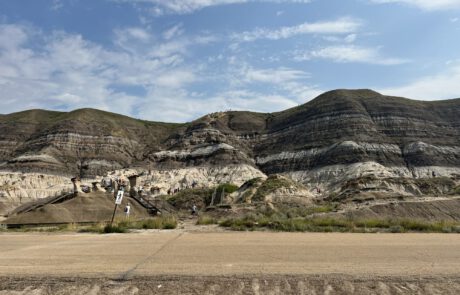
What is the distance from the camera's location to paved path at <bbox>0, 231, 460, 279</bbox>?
964 cm

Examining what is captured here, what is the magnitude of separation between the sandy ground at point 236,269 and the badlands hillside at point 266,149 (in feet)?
145

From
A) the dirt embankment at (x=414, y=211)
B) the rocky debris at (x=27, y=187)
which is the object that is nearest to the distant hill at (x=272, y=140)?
the rocky debris at (x=27, y=187)

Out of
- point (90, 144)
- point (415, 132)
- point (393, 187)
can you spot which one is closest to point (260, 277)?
point (393, 187)

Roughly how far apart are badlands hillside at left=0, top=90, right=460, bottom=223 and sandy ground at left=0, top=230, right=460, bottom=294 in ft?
145

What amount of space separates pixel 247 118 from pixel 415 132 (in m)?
44.6

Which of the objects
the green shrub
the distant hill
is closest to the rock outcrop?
the distant hill

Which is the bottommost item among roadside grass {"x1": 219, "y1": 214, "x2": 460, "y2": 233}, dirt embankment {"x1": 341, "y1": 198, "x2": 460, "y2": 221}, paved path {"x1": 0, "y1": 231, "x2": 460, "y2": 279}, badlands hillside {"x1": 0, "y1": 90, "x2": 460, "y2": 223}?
dirt embankment {"x1": 341, "y1": 198, "x2": 460, "y2": 221}

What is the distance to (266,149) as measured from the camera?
3910 inches

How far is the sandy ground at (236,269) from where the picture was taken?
841cm

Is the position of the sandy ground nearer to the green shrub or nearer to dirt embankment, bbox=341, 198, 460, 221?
the green shrub

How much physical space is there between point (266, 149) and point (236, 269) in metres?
89.9

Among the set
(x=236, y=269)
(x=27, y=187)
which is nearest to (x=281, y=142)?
(x=27, y=187)

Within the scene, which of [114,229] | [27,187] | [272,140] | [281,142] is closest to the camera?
[114,229]

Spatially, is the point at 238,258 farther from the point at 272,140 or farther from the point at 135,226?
the point at 272,140
